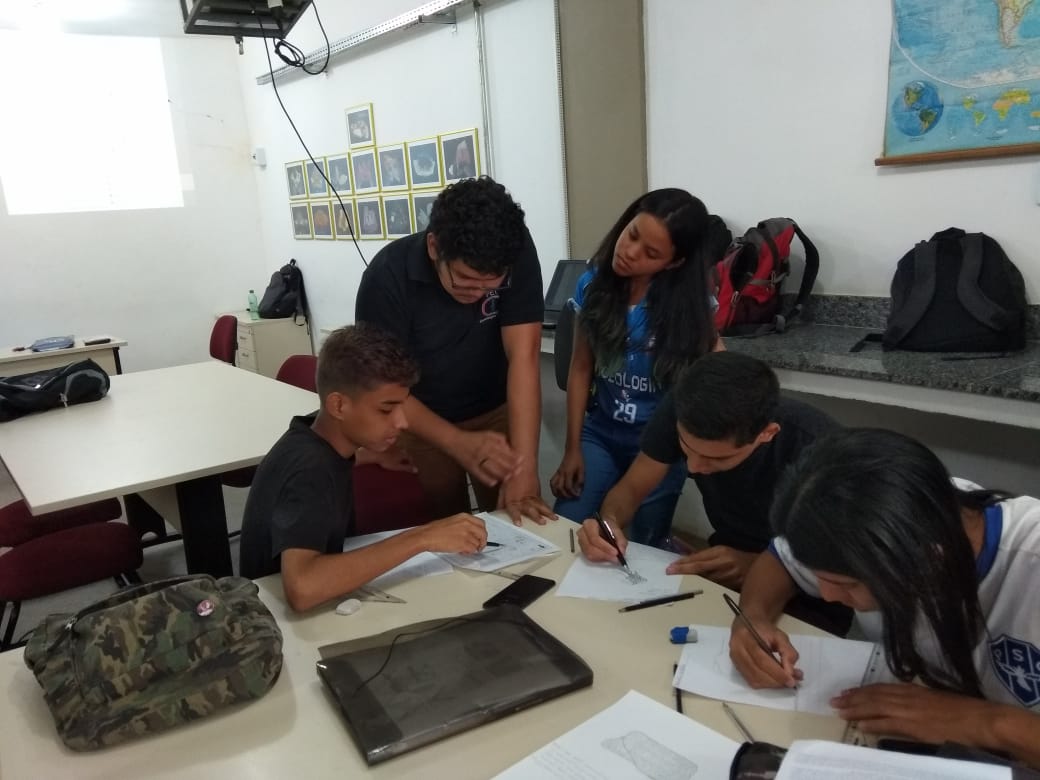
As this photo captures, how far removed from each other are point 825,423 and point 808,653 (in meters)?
0.49

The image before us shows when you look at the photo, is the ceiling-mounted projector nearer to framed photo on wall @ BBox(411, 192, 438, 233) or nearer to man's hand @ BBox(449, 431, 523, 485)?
framed photo on wall @ BBox(411, 192, 438, 233)

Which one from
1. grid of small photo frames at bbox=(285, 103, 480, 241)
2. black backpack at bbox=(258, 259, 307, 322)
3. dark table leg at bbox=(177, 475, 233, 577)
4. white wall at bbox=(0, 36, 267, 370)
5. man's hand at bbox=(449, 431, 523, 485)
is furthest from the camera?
black backpack at bbox=(258, 259, 307, 322)

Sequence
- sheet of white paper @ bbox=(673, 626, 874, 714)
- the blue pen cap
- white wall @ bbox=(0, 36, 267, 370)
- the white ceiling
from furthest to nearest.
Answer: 1. white wall @ bbox=(0, 36, 267, 370)
2. the white ceiling
3. the blue pen cap
4. sheet of white paper @ bbox=(673, 626, 874, 714)

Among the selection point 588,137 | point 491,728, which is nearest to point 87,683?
point 491,728

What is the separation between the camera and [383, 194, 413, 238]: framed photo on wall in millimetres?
4113

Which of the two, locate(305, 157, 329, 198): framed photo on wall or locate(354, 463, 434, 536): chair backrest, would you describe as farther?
locate(305, 157, 329, 198): framed photo on wall

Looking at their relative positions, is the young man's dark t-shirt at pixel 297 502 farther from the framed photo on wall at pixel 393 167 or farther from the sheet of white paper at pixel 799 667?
the framed photo on wall at pixel 393 167

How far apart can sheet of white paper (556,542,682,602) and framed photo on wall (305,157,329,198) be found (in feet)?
13.0

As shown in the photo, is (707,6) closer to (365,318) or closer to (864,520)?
(365,318)

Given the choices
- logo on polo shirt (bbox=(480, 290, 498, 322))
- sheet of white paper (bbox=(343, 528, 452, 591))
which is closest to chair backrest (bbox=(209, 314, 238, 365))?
logo on polo shirt (bbox=(480, 290, 498, 322))

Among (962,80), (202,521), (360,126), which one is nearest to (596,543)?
(202,521)

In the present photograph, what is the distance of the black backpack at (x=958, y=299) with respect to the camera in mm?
1941

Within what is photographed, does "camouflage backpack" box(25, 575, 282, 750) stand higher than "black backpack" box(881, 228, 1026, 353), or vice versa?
"black backpack" box(881, 228, 1026, 353)

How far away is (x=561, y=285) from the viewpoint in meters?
3.10
